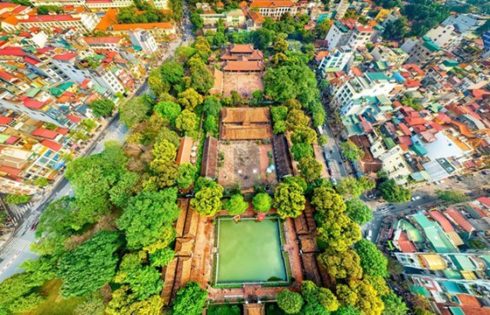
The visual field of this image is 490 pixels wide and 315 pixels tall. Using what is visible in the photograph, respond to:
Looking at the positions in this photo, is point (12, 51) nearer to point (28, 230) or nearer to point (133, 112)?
point (133, 112)

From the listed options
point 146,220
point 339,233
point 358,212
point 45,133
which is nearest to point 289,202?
point 339,233

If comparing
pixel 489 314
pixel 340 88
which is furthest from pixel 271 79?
pixel 489 314

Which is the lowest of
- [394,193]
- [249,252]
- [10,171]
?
[249,252]

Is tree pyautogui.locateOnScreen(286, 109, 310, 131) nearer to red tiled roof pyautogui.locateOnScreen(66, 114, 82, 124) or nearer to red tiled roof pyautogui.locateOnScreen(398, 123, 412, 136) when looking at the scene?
red tiled roof pyautogui.locateOnScreen(398, 123, 412, 136)

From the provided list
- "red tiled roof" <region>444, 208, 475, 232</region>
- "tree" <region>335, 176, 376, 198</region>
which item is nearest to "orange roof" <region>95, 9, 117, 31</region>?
"tree" <region>335, 176, 376, 198</region>

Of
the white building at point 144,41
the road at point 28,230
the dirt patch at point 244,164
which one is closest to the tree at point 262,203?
the dirt patch at point 244,164

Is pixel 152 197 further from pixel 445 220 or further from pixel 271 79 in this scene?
pixel 445 220

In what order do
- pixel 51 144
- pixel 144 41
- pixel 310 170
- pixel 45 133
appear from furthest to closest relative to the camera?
pixel 144 41 < pixel 45 133 < pixel 51 144 < pixel 310 170
